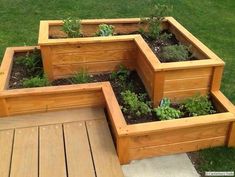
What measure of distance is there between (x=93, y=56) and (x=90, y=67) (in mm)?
137

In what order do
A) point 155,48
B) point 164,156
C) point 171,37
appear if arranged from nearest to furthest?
point 164,156
point 155,48
point 171,37

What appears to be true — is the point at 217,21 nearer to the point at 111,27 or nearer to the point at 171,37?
the point at 171,37

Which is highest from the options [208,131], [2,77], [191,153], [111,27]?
[111,27]

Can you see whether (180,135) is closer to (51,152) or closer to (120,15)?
(51,152)

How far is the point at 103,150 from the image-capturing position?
286cm

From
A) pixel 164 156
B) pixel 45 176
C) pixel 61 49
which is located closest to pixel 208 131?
pixel 164 156

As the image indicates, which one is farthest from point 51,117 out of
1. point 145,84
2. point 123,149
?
point 145,84

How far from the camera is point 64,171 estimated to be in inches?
104

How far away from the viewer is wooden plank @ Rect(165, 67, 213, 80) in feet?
10.4

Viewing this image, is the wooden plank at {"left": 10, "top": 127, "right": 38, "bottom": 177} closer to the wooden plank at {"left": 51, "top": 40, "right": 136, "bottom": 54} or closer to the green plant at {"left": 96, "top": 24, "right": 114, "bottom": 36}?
the wooden plank at {"left": 51, "top": 40, "right": 136, "bottom": 54}

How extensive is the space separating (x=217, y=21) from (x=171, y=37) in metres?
2.18

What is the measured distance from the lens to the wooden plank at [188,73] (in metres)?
3.16

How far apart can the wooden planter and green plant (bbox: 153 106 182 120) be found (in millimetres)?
231

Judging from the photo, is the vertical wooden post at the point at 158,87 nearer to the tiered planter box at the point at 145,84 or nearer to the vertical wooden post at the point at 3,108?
the tiered planter box at the point at 145,84
